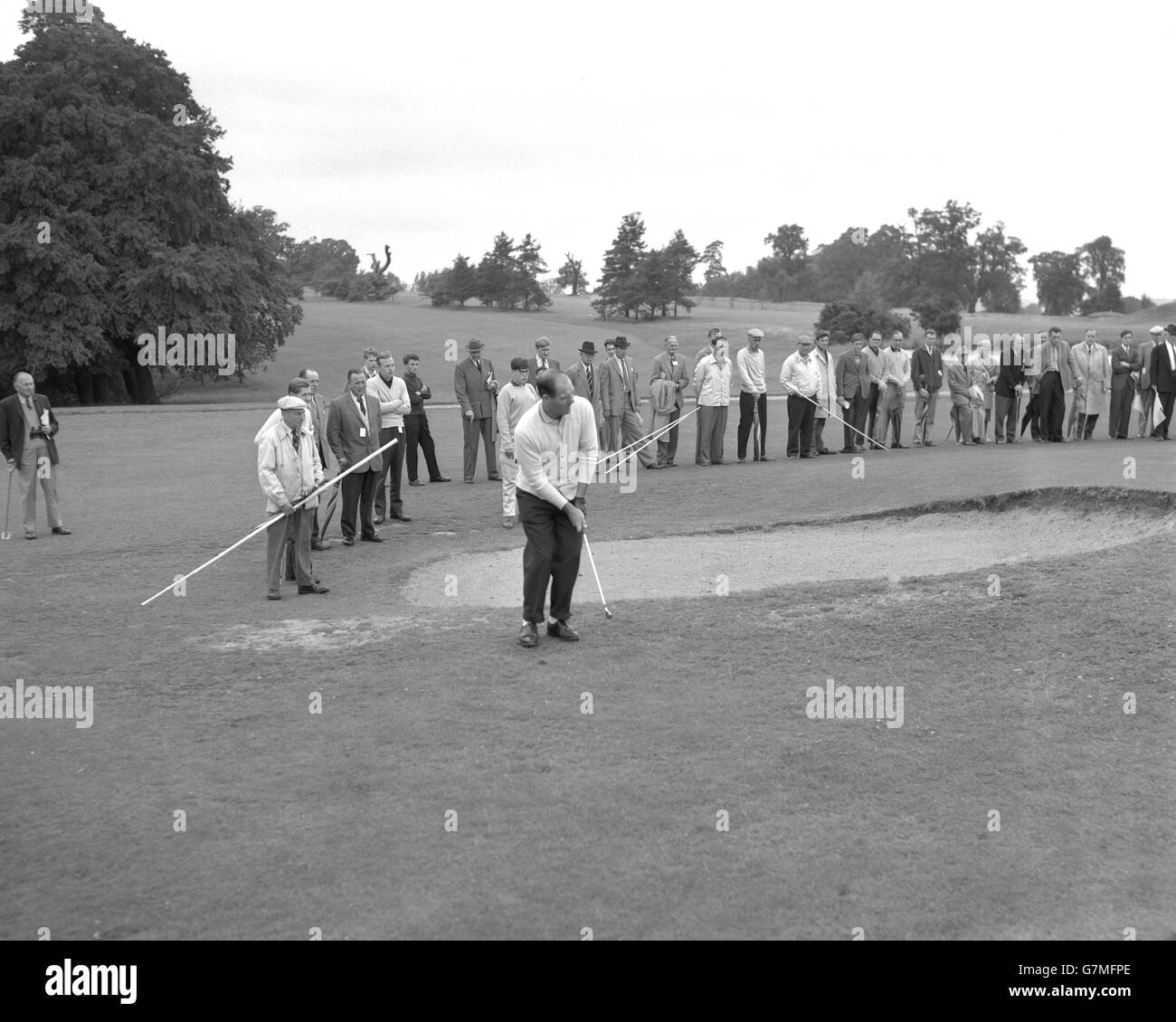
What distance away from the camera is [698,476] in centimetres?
2238

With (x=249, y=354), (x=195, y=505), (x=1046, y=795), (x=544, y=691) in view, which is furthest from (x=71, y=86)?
(x=1046, y=795)

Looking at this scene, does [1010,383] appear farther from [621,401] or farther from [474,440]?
[474,440]

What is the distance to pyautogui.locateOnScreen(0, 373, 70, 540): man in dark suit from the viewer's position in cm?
1838

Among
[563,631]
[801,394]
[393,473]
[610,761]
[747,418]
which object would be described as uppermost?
[801,394]

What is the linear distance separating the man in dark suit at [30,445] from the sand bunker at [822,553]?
715 cm

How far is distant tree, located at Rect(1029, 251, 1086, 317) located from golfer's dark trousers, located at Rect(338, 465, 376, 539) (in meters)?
111

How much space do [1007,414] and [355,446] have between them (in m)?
14.6

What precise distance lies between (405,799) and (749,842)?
89.3 inches

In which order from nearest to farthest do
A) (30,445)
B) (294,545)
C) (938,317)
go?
(294,545)
(30,445)
(938,317)

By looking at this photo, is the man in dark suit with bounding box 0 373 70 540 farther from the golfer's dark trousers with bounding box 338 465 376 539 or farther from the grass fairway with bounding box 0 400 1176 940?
the golfer's dark trousers with bounding box 338 465 376 539

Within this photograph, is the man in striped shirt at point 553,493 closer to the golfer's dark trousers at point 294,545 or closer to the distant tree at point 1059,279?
the golfer's dark trousers at point 294,545

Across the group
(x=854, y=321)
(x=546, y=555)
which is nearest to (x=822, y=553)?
(x=546, y=555)

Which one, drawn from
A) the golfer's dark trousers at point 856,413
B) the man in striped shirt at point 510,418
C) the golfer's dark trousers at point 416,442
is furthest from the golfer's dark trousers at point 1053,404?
the golfer's dark trousers at point 416,442

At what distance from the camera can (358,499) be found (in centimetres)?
1766
